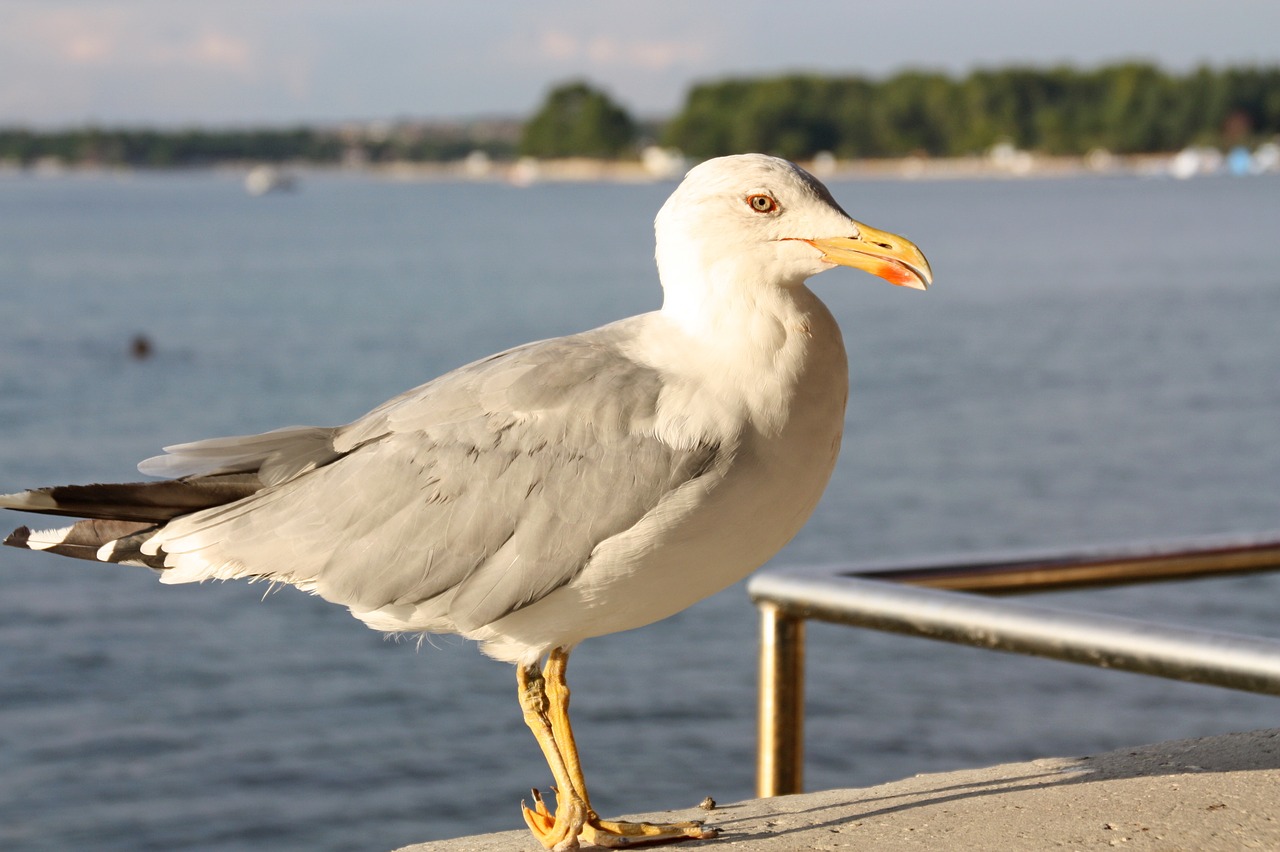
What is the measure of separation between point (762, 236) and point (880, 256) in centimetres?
21

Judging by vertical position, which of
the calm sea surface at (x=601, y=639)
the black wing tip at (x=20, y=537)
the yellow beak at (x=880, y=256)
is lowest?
the calm sea surface at (x=601, y=639)

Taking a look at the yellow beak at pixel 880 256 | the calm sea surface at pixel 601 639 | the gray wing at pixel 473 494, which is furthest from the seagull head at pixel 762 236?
the calm sea surface at pixel 601 639

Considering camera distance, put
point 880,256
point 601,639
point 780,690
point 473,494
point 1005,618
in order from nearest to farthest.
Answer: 1. point 880,256
2. point 473,494
3. point 1005,618
4. point 780,690
5. point 601,639

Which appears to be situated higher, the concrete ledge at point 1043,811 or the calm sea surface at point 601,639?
the concrete ledge at point 1043,811

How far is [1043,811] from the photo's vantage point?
2980mm

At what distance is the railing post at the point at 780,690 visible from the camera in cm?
355

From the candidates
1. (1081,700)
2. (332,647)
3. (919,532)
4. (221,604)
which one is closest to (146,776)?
(332,647)

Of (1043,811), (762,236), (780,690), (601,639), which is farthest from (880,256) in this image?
(601,639)

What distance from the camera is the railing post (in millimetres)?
3553

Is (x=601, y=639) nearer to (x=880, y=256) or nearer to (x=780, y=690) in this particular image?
(x=780, y=690)

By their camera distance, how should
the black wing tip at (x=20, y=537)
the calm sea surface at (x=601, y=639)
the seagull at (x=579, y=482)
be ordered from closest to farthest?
the seagull at (x=579, y=482) < the black wing tip at (x=20, y=537) < the calm sea surface at (x=601, y=639)

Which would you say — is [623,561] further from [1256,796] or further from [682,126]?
[682,126]

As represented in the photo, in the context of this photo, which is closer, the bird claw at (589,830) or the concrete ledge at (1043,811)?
the concrete ledge at (1043,811)

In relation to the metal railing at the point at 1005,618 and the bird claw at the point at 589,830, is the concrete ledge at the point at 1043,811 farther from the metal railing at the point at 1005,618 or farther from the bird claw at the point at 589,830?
the metal railing at the point at 1005,618
